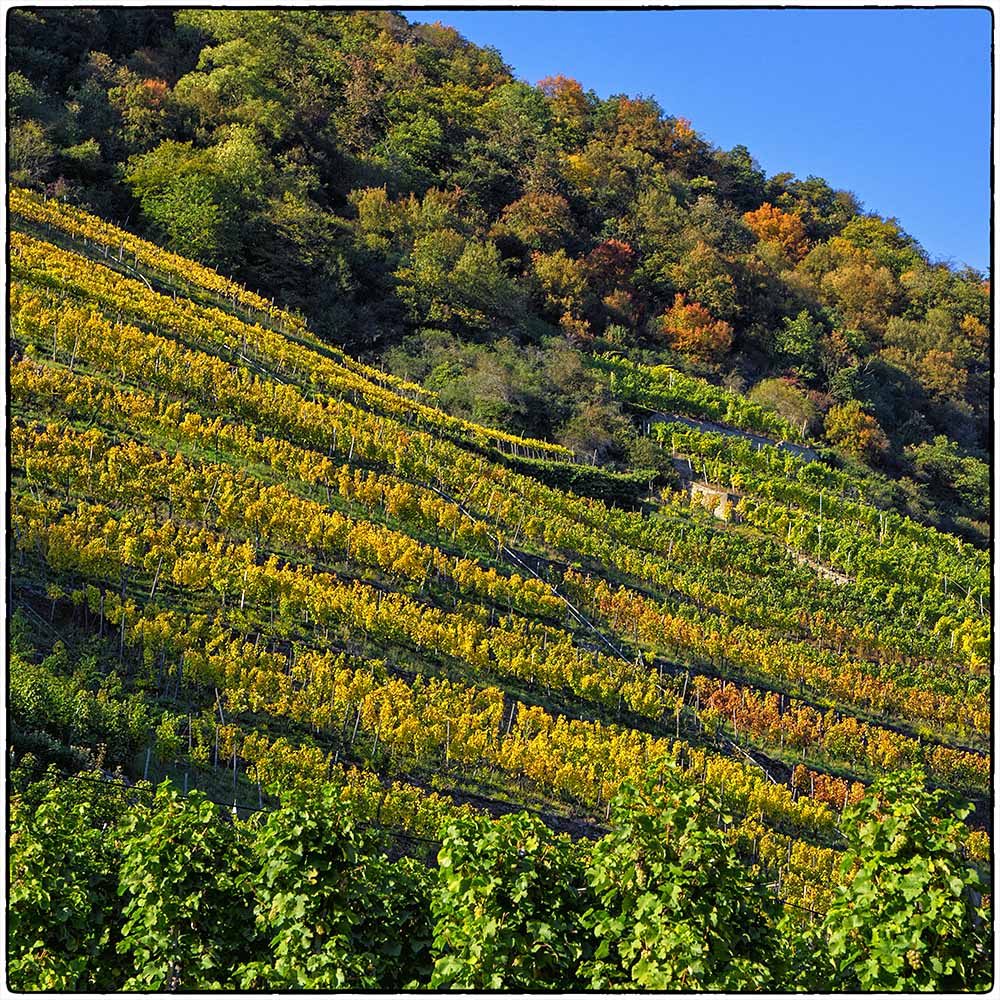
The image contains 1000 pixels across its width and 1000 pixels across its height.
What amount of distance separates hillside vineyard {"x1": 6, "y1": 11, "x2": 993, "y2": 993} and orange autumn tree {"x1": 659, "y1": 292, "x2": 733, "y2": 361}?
119 inches

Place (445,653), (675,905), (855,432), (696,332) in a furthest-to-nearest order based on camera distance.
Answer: (696,332) → (855,432) → (445,653) → (675,905)

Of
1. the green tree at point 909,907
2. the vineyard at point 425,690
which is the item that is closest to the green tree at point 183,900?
the vineyard at point 425,690

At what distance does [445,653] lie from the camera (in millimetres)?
14438

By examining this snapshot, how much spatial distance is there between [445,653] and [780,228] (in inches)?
1652

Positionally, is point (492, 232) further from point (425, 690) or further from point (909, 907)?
point (909, 907)

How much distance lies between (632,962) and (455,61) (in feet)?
170

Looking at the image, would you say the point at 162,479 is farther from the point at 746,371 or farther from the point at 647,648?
the point at 746,371

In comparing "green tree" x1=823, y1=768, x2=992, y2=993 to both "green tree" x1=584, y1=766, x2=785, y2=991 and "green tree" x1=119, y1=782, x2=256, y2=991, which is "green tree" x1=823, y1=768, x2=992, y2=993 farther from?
"green tree" x1=119, y1=782, x2=256, y2=991

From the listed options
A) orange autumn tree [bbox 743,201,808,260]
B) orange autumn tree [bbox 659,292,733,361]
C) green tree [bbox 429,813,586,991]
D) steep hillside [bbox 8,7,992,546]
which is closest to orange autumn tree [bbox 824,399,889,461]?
steep hillside [bbox 8,7,992,546]

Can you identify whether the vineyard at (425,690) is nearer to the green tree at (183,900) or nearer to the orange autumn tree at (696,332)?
the green tree at (183,900)

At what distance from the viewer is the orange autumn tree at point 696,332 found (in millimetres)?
39125

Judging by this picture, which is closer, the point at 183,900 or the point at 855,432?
the point at 183,900

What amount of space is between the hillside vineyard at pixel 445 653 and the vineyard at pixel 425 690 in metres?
0.04

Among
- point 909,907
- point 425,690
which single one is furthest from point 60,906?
point 425,690
